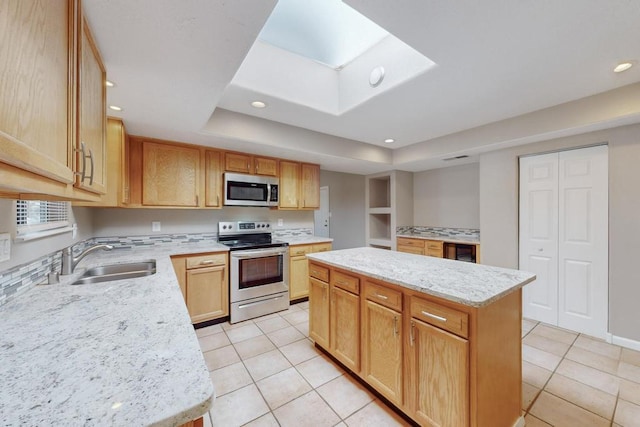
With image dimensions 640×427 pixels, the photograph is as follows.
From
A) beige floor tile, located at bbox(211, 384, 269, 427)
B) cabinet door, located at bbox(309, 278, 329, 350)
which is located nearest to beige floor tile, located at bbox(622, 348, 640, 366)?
cabinet door, located at bbox(309, 278, 329, 350)

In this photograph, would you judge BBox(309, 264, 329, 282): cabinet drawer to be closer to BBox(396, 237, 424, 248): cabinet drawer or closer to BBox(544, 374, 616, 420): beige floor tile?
BBox(544, 374, 616, 420): beige floor tile

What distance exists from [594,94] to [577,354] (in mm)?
2381

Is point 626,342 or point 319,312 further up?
point 319,312

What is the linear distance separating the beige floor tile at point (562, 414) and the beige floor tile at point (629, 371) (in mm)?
731

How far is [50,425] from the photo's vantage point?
1.62 ft

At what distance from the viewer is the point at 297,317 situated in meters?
3.12

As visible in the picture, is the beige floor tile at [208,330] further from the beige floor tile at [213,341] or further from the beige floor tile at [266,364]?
the beige floor tile at [266,364]

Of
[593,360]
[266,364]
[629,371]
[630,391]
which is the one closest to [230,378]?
[266,364]

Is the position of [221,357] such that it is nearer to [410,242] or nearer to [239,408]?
[239,408]

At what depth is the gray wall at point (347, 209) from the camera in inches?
229

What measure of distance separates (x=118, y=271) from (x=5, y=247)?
108cm

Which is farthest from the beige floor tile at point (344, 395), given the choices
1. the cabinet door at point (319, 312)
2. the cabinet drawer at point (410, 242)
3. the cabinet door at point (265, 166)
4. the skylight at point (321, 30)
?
the cabinet drawer at point (410, 242)

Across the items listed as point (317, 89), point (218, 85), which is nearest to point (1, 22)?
point (218, 85)

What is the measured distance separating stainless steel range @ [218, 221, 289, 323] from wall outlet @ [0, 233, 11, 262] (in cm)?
186
